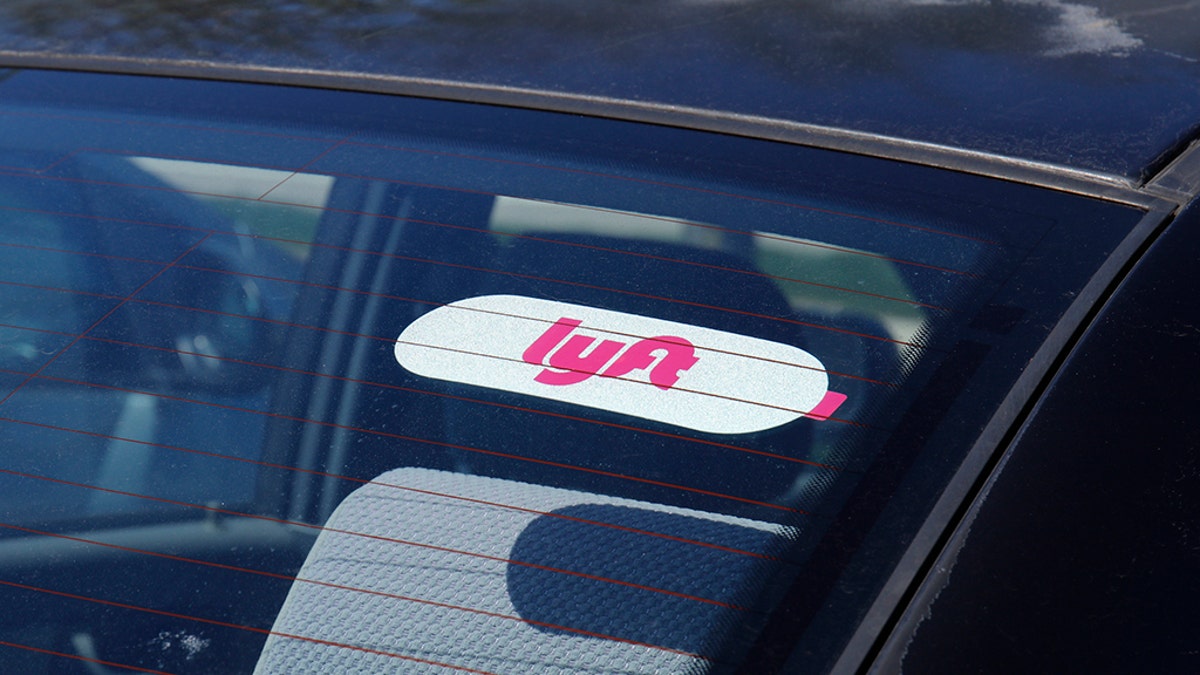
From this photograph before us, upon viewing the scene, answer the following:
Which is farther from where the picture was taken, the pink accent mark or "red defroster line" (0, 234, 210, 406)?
"red defroster line" (0, 234, 210, 406)

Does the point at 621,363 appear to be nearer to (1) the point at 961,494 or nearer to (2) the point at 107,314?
(1) the point at 961,494

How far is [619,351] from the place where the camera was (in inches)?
41.1

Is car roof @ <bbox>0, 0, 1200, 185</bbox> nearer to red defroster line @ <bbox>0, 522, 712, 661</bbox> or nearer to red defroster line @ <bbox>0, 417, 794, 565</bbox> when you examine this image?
red defroster line @ <bbox>0, 417, 794, 565</bbox>

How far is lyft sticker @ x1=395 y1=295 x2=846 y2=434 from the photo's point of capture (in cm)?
99

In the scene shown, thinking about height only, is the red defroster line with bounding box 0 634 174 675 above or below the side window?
below

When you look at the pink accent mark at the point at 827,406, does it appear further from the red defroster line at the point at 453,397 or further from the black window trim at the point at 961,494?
the black window trim at the point at 961,494

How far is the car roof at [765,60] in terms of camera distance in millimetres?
1223

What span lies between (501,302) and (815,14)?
27.5 inches

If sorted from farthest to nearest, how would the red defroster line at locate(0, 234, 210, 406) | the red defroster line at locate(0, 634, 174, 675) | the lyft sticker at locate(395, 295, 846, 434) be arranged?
the red defroster line at locate(0, 234, 210, 406), the lyft sticker at locate(395, 295, 846, 434), the red defroster line at locate(0, 634, 174, 675)

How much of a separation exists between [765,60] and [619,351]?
21.0 inches

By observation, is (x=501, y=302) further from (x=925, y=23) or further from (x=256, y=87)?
(x=925, y=23)

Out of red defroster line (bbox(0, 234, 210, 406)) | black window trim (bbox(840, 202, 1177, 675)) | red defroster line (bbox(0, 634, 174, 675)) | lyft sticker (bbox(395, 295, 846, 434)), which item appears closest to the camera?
black window trim (bbox(840, 202, 1177, 675))

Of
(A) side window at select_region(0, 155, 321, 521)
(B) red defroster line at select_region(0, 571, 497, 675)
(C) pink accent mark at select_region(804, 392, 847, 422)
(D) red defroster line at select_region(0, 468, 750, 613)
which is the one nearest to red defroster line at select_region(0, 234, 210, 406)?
(A) side window at select_region(0, 155, 321, 521)

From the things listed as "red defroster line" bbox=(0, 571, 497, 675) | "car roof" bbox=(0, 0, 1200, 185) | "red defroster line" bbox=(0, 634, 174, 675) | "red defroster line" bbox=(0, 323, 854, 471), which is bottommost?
"red defroster line" bbox=(0, 634, 174, 675)
